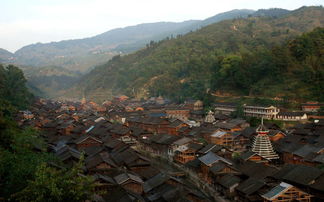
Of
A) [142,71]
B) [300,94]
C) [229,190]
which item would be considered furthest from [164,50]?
[229,190]

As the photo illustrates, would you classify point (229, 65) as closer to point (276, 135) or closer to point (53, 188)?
point (276, 135)

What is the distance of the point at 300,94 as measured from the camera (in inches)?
1890

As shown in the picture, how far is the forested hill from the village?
24.4ft

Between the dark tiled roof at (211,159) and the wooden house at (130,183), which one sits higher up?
the wooden house at (130,183)

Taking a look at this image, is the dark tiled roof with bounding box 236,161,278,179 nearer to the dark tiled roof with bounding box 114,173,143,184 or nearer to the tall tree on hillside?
the dark tiled roof with bounding box 114,173,143,184

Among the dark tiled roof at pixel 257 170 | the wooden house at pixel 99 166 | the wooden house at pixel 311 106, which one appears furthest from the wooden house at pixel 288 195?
the wooden house at pixel 311 106

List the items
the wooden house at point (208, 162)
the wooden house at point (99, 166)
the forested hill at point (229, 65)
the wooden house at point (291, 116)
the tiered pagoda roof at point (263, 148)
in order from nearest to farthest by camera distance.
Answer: the wooden house at point (99, 166) < the wooden house at point (208, 162) < the tiered pagoda roof at point (263, 148) < the wooden house at point (291, 116) < the forested hill at point (229, 65)

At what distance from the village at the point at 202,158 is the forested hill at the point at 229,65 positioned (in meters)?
7.44

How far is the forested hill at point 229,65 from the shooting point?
5284cm

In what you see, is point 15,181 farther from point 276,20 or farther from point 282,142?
point 276,20

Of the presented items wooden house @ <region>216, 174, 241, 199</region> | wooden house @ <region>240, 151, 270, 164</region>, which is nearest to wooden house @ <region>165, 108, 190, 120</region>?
wooden house @ <region>240, 151, 270, 164</region>

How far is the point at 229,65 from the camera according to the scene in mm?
62156

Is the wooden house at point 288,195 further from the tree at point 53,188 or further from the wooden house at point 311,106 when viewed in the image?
the wooden house at point 311,106

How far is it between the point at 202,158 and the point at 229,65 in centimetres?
3737
